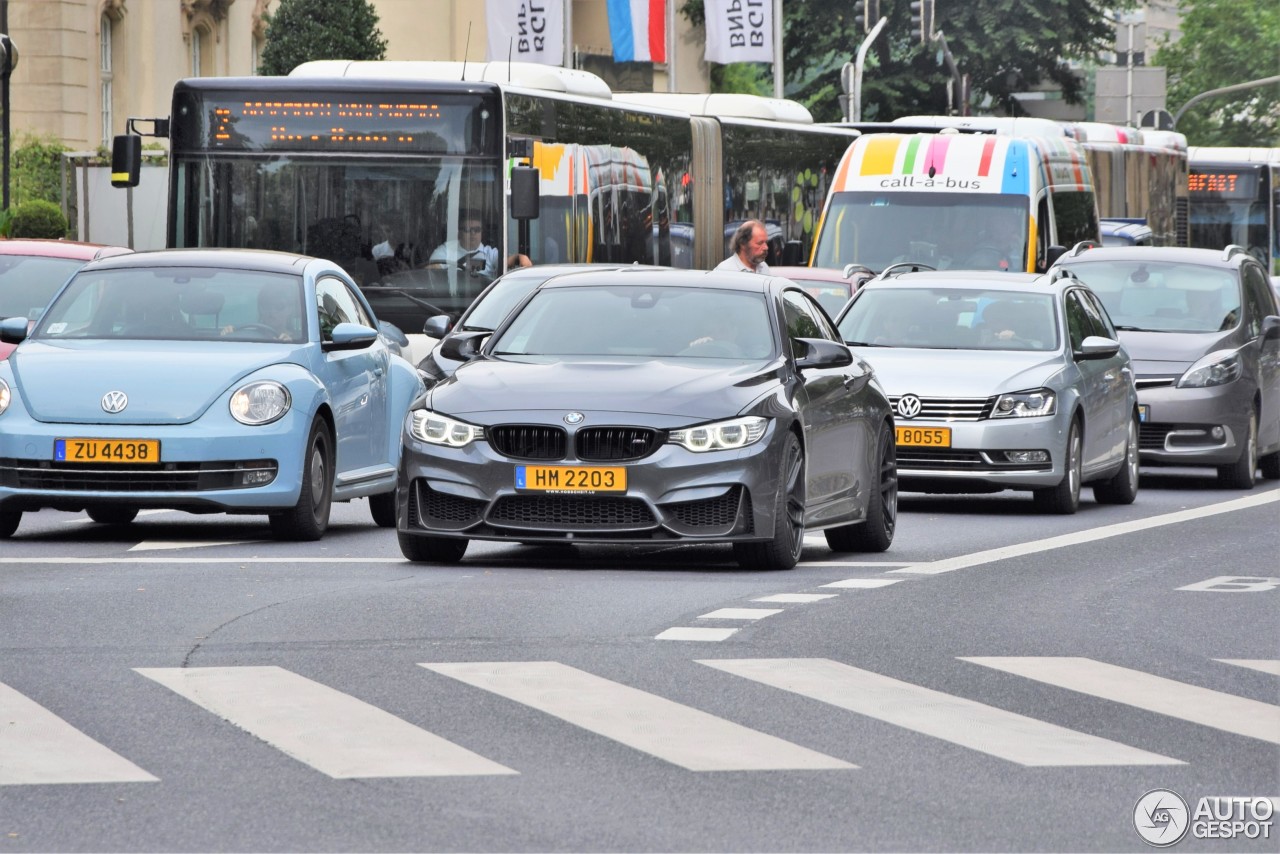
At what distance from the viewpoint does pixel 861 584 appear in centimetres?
1254

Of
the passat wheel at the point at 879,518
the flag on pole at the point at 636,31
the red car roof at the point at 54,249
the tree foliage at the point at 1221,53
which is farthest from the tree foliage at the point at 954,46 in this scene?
the passat wheel at the point at 879,518

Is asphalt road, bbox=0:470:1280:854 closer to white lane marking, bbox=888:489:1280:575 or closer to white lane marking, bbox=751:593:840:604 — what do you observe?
white lane marking, bbox=751:593:840:604

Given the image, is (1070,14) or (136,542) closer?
(136,542)

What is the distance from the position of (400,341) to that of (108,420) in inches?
133

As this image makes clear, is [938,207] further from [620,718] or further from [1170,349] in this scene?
[620,718]

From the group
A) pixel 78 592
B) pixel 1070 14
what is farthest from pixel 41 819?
pixel 1070 14

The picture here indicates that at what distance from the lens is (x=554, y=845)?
20.9 ft

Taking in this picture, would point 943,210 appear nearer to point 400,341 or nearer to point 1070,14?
point 400,341

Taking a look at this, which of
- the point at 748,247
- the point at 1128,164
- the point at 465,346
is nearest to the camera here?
the point at 465,346

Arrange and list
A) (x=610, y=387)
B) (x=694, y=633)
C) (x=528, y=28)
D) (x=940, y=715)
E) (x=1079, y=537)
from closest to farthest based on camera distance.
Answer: (x=940, y=715) → (x=694, y=633) → (x=610, y=387) → (x=1079, y=537) → (x=528, y=28)

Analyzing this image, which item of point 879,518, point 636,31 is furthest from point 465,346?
point 636,31

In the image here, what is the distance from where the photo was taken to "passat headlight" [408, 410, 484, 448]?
12.8 m

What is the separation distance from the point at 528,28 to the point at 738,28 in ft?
27.9

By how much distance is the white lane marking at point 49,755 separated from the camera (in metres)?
7.23
